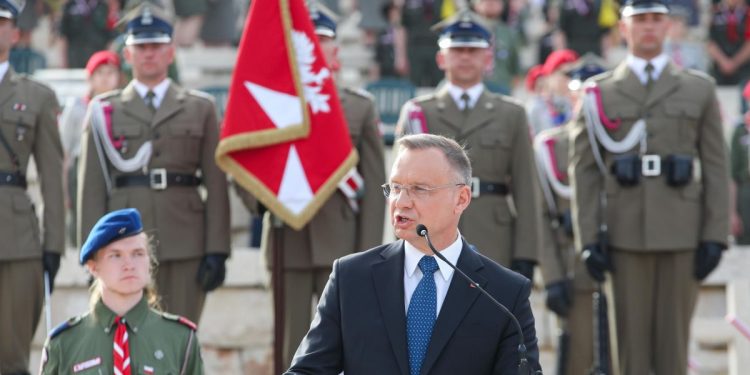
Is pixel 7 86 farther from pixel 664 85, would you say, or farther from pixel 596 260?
pixel 664 85

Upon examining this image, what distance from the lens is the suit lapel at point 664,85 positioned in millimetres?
9586

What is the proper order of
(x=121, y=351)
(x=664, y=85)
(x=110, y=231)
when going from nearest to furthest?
(x=121, y=351) → (x=110, y=231) → (x=664, y=85)

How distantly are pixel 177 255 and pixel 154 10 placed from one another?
1295 mm

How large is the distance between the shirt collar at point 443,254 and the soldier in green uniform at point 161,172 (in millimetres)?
3901

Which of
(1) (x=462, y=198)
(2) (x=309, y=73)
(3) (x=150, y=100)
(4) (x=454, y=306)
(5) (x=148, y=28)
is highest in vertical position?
(5) (x=148, y=28)

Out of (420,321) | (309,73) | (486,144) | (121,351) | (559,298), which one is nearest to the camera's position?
(420,321)

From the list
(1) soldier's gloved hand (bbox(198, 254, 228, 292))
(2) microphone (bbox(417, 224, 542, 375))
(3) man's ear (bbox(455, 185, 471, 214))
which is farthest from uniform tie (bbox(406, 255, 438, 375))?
(1) soldier's gloved hand (bbox(198, 254, 228, 292))

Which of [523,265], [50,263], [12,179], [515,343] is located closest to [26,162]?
[12,179]

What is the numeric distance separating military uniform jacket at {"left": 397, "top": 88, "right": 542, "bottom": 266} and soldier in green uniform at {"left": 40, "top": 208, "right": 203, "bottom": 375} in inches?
105

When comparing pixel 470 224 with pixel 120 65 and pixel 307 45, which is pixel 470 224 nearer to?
pixel 307 45

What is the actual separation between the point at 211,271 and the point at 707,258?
2524 millimetres

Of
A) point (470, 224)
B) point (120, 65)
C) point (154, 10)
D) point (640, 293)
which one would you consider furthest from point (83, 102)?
point (640, 293)

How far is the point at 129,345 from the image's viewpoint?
730 cm

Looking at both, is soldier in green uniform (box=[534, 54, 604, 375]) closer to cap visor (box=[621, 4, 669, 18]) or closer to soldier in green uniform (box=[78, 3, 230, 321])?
cap visor (box=[621, 4, 669, 18])
